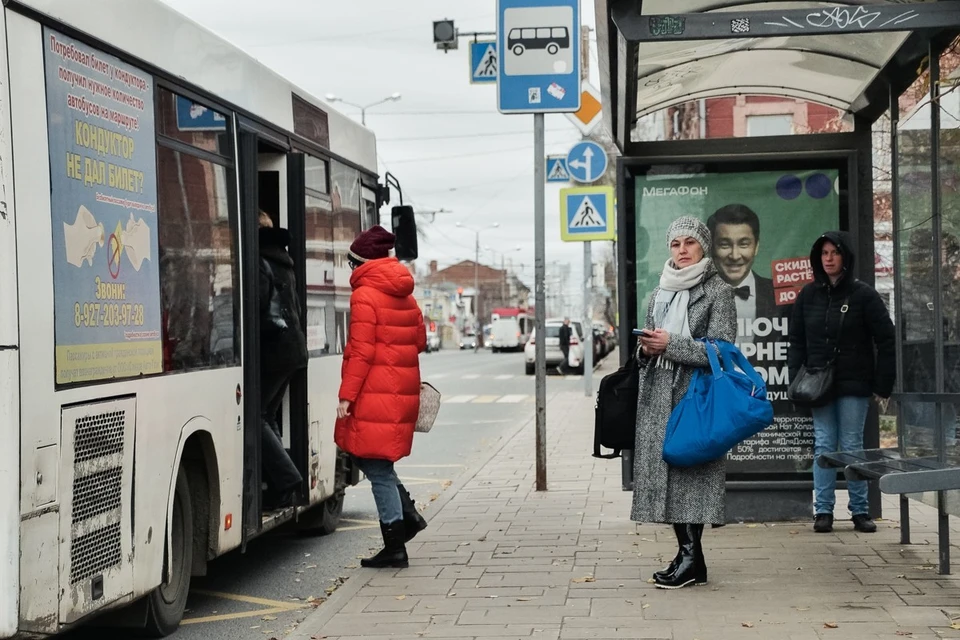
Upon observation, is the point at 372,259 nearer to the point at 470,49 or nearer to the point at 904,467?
the point at 904,467

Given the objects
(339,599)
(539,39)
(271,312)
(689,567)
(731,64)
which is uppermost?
(539,39)

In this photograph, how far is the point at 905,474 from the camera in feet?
20.0

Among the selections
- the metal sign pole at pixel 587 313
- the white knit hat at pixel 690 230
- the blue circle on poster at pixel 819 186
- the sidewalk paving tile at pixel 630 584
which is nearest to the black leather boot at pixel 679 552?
the sidewalk paving tile at pixel 630 584

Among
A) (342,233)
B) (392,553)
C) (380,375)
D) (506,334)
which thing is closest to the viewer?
(380,375)

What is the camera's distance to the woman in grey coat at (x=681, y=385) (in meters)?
6.59

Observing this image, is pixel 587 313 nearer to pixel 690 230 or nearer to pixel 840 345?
pixel 840 345

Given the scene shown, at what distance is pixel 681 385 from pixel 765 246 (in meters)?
2.63

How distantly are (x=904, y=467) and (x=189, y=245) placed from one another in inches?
145

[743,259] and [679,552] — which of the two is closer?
[679,552]

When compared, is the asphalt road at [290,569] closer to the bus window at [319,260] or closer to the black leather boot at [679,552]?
the bus window at [319,260]

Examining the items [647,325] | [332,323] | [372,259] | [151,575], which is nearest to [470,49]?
[332,323]

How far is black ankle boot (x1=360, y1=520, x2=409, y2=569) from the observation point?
7711 millimetres

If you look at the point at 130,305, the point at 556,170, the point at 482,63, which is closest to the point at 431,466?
the point at 482,63

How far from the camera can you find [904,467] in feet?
22.5
